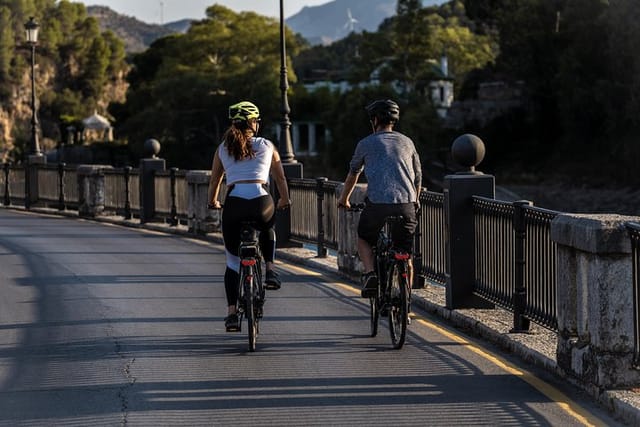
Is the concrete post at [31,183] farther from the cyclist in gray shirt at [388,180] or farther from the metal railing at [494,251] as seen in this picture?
the cyclist in gray shirt at [388,180]

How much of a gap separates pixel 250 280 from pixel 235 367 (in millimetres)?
893

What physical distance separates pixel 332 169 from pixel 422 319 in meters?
86.3

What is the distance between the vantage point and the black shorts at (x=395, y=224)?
10.1m

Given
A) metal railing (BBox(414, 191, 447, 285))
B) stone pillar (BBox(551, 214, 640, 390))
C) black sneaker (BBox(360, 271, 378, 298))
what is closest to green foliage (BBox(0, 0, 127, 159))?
metal railing (BBox(414, 191, 447, 285))

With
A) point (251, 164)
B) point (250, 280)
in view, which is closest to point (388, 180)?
point (251, 164)

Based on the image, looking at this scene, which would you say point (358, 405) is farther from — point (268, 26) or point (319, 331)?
point (268, 26)

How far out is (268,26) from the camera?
11675cm

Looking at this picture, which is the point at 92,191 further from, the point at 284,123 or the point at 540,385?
the point at 540,385

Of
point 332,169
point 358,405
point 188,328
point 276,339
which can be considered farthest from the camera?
point 332,169

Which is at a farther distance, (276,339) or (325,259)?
(325,259)

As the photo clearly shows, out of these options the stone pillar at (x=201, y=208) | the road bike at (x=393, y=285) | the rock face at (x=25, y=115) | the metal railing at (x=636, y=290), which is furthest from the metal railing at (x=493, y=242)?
the rock face at (x=25, y=115)

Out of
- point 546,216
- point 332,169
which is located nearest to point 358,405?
Result: point 546,216

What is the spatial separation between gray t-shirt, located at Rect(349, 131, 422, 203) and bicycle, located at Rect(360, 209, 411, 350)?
206 mm

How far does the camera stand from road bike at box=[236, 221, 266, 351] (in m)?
9.86
